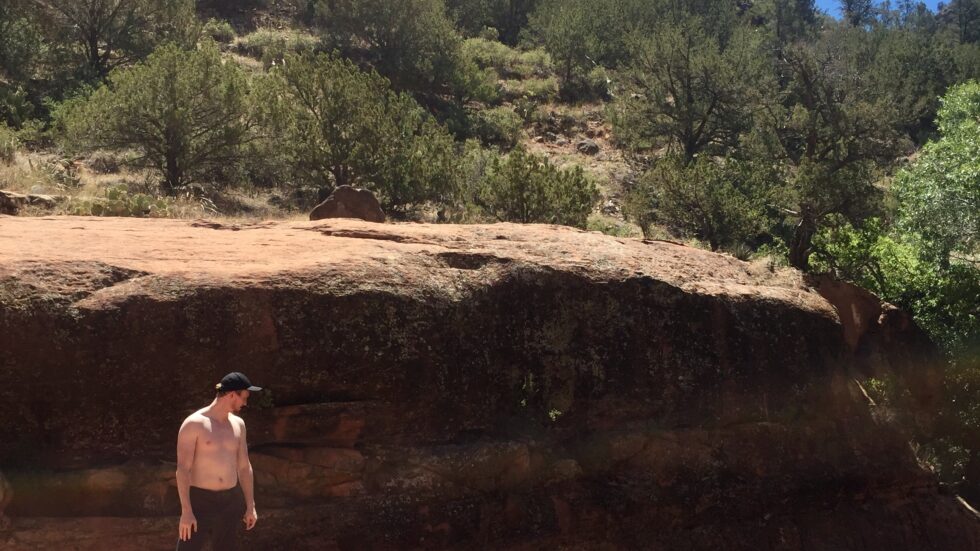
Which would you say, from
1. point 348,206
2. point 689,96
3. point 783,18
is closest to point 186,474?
point 348,206

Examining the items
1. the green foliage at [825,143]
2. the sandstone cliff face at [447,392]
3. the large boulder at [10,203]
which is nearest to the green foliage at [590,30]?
the green foliage at [825,143]

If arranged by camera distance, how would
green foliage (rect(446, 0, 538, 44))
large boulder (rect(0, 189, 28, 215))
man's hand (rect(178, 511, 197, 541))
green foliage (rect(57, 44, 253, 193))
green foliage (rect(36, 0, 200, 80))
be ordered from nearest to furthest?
1. man's hand (rect(178, 511, 197, 541))
2. large boulder (rect(0, 189, 28, 215))
3. green foliage (rect(57, 44, 253, 193))
4. green foliage (rect(36, 0, 200, 80))
5. green foliage (rect(446, 0, 538, 44))

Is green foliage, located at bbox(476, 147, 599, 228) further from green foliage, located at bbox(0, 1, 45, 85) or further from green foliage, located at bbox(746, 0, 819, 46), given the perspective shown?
green foliage, located at bbox(746, 0, 819, 46)

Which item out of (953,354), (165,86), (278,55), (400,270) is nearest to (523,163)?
(165,86)

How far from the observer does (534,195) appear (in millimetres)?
16750

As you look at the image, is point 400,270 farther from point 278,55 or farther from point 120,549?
point 278,55

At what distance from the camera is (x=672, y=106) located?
2888cm

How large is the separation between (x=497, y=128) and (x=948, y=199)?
59.0 ft

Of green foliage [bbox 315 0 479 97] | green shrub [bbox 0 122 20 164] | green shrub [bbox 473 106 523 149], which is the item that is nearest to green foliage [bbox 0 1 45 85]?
green shrub [bbox 0 122 20 164]

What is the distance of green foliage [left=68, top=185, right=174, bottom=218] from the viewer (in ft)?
38.3

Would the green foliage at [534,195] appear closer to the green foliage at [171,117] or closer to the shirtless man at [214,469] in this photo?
the green foliage at [171,117]

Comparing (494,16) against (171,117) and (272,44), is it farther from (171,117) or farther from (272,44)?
(171,117)

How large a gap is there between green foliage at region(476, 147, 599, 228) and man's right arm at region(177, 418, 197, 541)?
39.9 feet

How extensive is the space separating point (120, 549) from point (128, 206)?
7.34 metres
